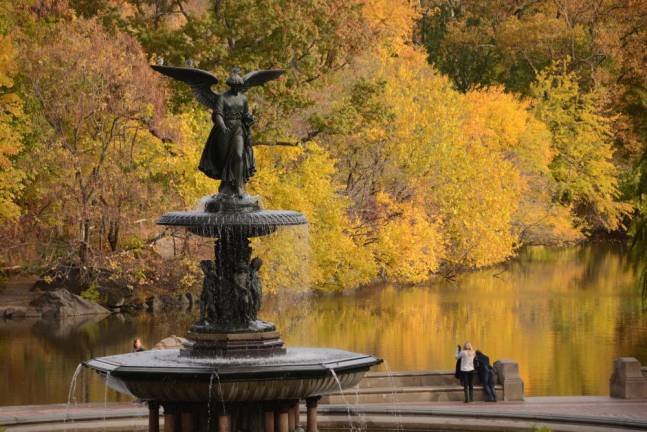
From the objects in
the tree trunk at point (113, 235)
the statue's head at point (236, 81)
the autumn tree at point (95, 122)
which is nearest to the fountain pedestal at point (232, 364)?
the statue's head at point (236, 81)

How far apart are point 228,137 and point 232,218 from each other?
137 centimetres

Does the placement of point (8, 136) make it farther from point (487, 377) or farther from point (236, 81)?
point (236, 81)

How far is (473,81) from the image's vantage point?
3615 inches

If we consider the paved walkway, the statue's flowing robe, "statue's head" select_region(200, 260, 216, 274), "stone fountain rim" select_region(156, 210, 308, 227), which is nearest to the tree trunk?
the paved walkway

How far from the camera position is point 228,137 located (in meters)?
23.1

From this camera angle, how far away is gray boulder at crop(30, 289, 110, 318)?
52906mm

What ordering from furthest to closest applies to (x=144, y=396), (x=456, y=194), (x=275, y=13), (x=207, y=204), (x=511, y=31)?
(x=511, y=31)
(x=456, y=194)
(x=275, y=13)
(x=207, y=204)
(x=144, y=396)

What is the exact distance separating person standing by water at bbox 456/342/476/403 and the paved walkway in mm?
492

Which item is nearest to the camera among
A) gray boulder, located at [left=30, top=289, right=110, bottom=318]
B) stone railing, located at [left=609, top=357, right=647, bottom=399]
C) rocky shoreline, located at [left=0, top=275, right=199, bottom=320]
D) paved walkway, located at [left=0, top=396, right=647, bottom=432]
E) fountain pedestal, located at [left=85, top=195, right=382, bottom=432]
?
fountain pedestal, located at [left=85, top=195, right=382, bottom=432]

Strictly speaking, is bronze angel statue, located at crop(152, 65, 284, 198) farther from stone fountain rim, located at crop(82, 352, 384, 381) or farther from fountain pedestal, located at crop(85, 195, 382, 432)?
stone fountain rim, located at crop(82, 352, 384, 381)

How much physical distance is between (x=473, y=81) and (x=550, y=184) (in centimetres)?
1641

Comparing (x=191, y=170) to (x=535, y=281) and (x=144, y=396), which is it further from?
(x=144, y=396)

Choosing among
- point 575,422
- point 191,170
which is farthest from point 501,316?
point 575,422

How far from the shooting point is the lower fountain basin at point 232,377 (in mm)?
21031
